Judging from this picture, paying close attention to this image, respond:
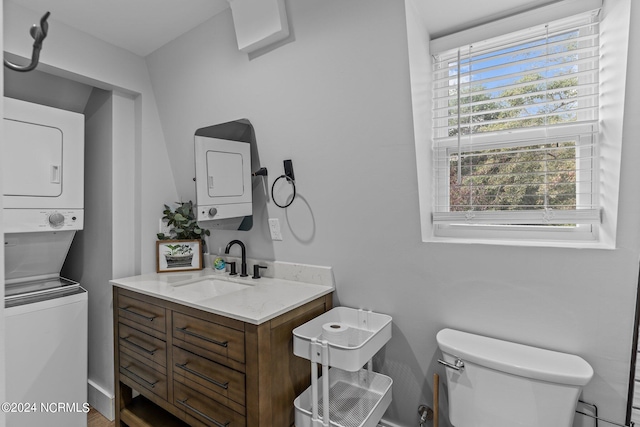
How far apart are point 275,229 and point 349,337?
0.76m

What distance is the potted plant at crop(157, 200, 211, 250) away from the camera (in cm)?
235

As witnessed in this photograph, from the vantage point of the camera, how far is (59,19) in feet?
6.12

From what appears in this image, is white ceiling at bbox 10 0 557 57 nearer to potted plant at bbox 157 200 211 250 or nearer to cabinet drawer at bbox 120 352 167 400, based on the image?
potted plant at bbox 157 200 211 250

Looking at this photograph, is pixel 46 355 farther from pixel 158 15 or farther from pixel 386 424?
pixel 158 15

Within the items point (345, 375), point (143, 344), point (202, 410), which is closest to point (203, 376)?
point (202, 410)

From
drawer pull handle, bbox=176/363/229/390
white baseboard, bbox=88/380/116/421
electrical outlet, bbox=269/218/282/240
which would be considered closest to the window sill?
electrical outlet, bbox=269/218/282/240

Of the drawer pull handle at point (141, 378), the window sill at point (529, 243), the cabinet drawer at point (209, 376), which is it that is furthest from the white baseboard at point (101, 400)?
the window sill at point (529, 243)

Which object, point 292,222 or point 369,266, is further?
point 292,222

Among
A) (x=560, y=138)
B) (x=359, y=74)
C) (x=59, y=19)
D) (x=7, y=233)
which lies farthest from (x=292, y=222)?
(x=59, y=19)

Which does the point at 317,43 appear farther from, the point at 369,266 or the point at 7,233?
the point at 7,233

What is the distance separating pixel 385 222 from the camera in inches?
62.9

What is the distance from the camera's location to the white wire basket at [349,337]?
50.4 inches

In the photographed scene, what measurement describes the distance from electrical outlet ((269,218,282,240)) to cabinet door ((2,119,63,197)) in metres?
1.31

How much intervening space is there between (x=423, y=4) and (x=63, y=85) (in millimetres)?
2373
